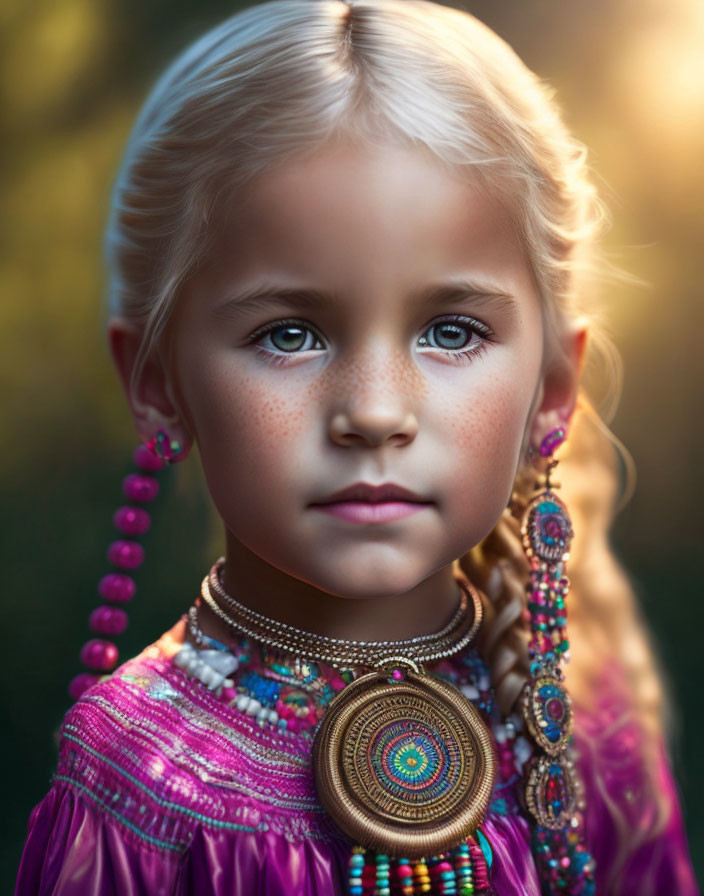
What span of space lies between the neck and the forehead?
332mm

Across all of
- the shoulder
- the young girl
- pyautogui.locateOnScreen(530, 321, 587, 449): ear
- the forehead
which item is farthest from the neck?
the forehead

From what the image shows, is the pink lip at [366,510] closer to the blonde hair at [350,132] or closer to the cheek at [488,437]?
the cheek at [488,437]

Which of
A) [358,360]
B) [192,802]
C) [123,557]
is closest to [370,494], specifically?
[358,360]

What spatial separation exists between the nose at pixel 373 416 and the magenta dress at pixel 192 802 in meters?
0.30

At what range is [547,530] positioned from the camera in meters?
1.31

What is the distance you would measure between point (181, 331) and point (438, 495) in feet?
1.06

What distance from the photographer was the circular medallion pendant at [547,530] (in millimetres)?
1310

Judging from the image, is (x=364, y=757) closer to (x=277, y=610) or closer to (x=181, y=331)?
(x=277, y=610)

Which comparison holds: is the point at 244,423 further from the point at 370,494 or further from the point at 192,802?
the point at 192,802

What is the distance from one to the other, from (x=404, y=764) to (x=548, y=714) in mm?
202

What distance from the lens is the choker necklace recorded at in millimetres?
1116

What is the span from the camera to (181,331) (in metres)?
1.19

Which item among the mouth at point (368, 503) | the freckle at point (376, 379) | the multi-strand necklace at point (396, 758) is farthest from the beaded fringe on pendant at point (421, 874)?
the freckle at point (376, 379)

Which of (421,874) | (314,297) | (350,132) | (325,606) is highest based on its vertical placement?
(350,132)
